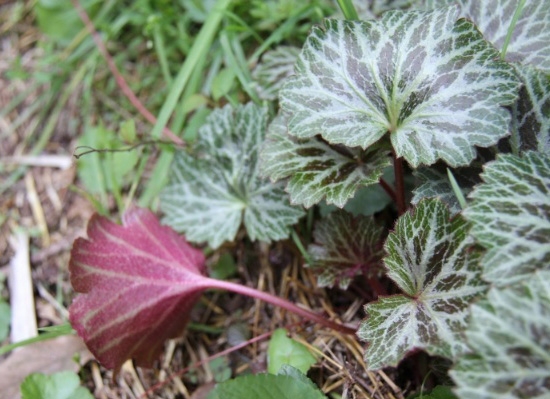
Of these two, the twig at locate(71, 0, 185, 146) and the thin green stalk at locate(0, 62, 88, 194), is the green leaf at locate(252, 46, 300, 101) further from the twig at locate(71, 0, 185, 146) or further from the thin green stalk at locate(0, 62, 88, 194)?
the thin green stalk at locate(0, 62, 88, 194)

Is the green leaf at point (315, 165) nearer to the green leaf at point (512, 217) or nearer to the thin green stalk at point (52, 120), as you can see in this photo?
the green leaf at point (512, 217)

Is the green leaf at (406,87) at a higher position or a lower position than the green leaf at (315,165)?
higher


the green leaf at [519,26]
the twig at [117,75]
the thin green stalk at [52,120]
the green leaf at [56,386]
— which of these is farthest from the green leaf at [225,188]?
the thin green stalk at [52,120]

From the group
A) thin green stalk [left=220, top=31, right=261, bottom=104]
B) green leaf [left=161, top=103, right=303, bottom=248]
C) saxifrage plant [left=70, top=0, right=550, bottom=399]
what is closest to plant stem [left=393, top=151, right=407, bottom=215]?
saxifrage plant [left=70, top=0, right=550, bottom=399]

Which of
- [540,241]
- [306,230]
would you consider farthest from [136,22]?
[540,241]

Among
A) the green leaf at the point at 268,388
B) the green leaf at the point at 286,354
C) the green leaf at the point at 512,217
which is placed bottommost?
the green leaf at the point at 286,354

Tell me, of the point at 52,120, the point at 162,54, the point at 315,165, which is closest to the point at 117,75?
the point at 162,54

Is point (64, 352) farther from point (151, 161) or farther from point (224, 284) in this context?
point (151, 161)

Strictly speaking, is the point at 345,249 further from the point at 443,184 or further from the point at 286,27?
the point at 286,27
